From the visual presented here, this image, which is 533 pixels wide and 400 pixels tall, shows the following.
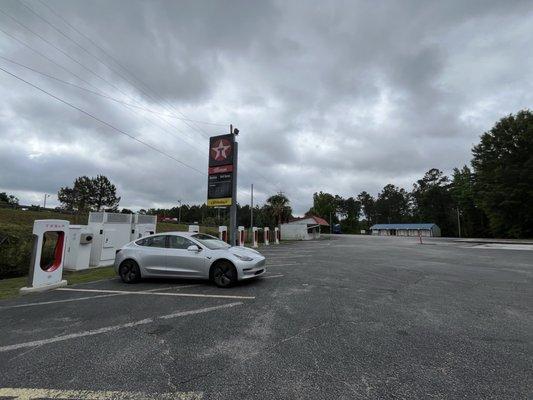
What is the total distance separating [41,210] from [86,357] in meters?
31.8

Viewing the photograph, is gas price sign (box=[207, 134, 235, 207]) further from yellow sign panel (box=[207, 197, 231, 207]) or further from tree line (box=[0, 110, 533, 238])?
tree line (box=[0, 110, 533, 238])

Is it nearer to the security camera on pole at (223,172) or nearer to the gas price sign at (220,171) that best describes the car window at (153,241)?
the security camera on pole at (223,172)

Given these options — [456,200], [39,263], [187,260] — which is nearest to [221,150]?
[187,260]

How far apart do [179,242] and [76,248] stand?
5.33 metres

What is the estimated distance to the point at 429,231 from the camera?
80.4 meters

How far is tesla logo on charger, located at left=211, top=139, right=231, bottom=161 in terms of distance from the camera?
1750 cm

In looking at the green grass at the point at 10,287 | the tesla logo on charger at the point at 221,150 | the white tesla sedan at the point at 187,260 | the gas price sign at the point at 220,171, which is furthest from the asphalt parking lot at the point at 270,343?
the tesla logo on charger at the point at 221,150

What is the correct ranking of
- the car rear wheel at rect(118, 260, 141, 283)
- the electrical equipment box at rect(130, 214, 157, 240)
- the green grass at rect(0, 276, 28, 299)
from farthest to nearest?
the electrical equipment box at rect(130, 214, 157, 240), the car rear wheel at rect(118, 260, 141, 283), the green grass at rect(0, 276, 28, 299)

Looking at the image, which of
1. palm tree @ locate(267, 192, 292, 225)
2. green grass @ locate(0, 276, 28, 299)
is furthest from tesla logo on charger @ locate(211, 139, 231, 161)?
palm tree @ locate(267, 192, 292, 225)

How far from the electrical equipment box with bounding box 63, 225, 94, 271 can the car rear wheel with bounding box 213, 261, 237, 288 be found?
21.3 feet

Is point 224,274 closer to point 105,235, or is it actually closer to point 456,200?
point 105,235

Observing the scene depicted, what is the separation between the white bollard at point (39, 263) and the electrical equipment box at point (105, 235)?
361 cm

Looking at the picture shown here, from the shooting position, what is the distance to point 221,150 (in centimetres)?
1769

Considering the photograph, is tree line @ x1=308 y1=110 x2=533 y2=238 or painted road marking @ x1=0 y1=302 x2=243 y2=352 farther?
tree line @ x1=308 y1=110 x2=533 y2=238
